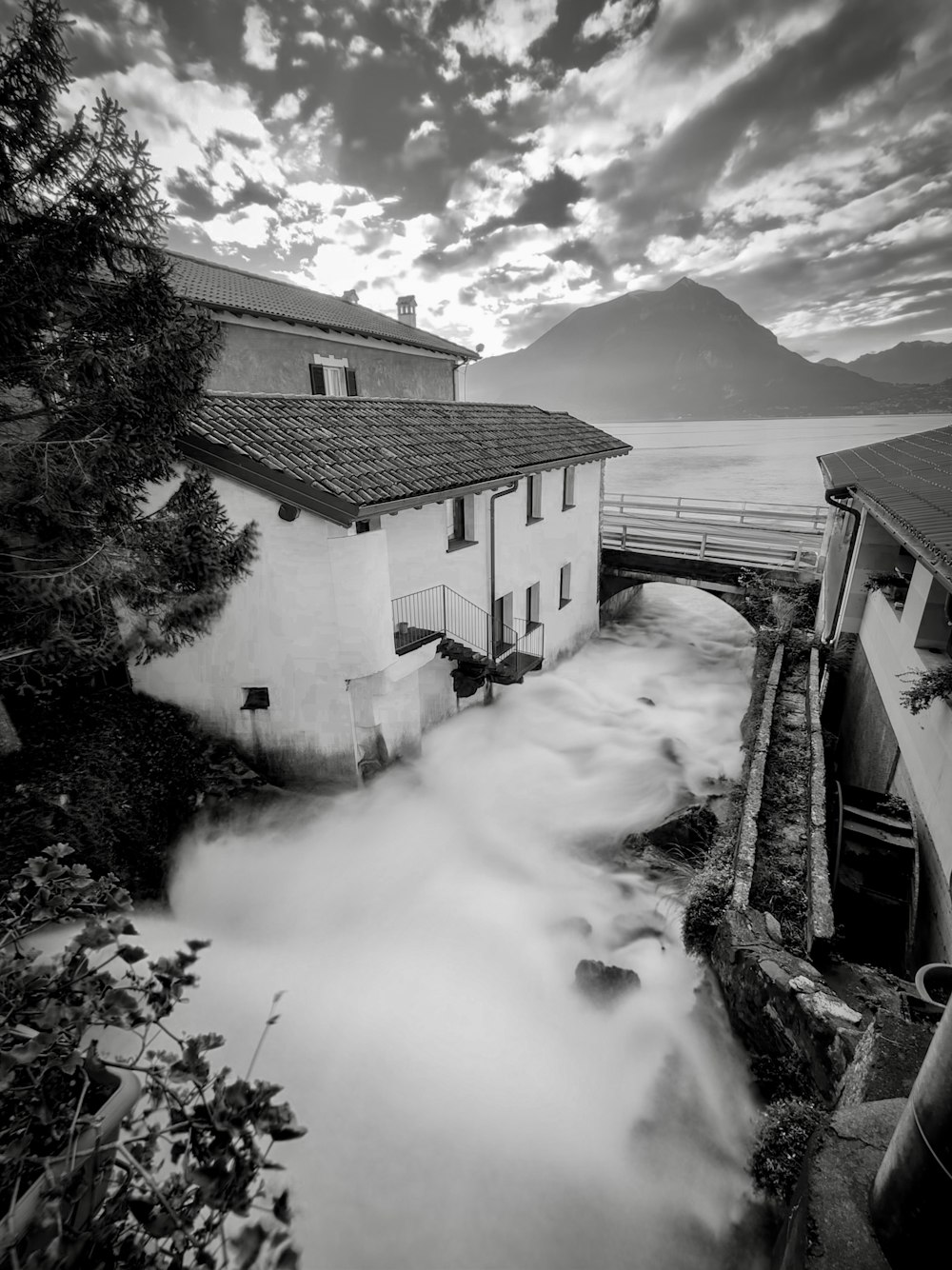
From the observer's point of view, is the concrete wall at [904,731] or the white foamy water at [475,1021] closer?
the white foamy water at [475,1021]

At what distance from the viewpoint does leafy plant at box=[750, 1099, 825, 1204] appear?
4750mm

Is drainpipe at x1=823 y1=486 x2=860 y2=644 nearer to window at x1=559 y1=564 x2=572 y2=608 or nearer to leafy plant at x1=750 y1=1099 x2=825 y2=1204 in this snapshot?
window at x1=559 y1=564 x2=572 y2=608

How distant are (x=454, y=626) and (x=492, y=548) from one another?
217 centimetres

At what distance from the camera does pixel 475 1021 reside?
7.78 metres

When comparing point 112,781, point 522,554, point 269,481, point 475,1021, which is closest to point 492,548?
point 522,554

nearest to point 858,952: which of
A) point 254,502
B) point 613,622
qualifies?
point 254,502

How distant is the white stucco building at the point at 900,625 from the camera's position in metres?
6.57

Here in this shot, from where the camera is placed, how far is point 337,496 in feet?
26.7

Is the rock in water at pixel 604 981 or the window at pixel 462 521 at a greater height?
the window at pixel 462 521

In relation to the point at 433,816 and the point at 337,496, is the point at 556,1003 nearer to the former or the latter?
the point at 433,816

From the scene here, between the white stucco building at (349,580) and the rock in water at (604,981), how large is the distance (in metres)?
4.94

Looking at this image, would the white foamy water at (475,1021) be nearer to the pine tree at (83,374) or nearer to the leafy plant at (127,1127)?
the pine tree at (83,374)

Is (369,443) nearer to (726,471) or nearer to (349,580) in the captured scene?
(349,580)

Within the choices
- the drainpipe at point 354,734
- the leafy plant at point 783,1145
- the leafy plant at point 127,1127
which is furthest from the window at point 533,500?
the leafy plant at point 127,1127
